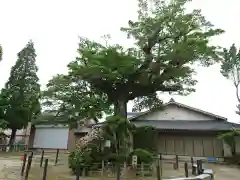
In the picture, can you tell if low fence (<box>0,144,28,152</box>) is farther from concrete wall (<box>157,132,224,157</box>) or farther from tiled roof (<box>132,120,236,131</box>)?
concrete wall (<box>157,132,224,157</box>)

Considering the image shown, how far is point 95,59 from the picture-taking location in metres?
14.1

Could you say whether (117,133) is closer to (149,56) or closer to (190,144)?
(149,56)

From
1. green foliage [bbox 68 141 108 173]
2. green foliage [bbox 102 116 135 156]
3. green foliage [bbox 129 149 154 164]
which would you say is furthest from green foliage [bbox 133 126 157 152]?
green foliage [bbox 68 141 108 173]

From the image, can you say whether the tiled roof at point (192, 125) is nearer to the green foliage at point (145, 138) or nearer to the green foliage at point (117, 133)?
the green foliage at point (145, 138)

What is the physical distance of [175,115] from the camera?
27.1 metres

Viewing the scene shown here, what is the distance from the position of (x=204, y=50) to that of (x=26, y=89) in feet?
79.6

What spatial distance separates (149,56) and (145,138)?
7670 millimetres

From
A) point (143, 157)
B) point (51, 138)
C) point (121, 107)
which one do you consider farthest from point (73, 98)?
point (51, 138)

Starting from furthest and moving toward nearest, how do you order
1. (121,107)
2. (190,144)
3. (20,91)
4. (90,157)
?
(20,91) < (190,144) < (121,107) < (90,157)

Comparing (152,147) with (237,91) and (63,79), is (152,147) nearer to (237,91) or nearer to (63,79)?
(63,79)

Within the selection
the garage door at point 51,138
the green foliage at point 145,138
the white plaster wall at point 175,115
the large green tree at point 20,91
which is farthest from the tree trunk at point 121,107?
the garage door at point 51,138

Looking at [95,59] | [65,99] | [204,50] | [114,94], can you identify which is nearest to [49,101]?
[65,99]

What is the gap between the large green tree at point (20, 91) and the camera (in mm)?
29500

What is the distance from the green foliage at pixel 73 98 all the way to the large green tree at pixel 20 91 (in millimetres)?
11073
